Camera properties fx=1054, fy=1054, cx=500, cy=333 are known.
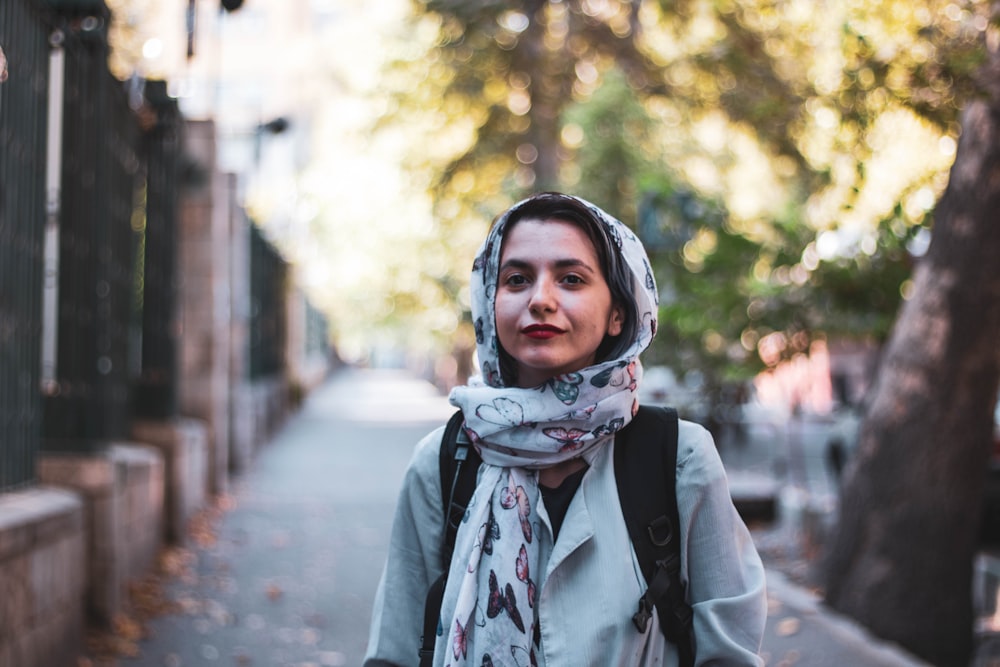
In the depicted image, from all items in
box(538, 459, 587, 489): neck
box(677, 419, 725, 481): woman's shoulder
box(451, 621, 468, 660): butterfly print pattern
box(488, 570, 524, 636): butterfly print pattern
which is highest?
box(677, 419, 725, 481): woman's shoulder

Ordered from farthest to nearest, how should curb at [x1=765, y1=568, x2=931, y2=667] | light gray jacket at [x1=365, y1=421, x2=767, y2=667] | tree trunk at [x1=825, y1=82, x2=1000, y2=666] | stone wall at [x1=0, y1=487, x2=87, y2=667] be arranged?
tree trunk at [x1=825, y1=82, x2=1000, y2=666], curb at [x1=765, y1=568, x2=931, y2=667], stone wall at [x1=0, y1=487, x2=87, y2=667], light gray jacket at [x1=365, y1=421, x2=767, y2=667]

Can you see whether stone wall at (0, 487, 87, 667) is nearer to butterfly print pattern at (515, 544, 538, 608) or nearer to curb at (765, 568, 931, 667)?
butterfly print pattern at (515, 544, 538, 608)

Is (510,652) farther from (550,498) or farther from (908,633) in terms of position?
(908,633)

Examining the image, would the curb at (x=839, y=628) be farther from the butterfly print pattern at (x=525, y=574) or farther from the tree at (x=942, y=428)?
the butterfly print pattern at (x=525, y=574)

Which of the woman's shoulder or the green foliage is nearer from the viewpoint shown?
the woman's shoulder

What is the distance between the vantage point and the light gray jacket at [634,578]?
6.61 ft

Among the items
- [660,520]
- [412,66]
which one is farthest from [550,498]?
[412,66]

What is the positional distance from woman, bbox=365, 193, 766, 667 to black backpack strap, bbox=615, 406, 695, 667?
20 millimetres

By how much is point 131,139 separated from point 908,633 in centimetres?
708

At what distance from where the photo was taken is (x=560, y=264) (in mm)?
2146

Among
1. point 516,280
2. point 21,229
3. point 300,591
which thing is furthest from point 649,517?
point 300,591

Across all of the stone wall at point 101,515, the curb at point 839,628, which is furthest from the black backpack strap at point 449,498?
the stone wall at point 101,515

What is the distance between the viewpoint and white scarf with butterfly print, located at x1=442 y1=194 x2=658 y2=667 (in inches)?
82.3

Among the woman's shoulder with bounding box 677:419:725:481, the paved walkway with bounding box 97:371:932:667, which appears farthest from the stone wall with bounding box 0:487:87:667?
the woman's shoulder with bounding box 677:419:725:481
